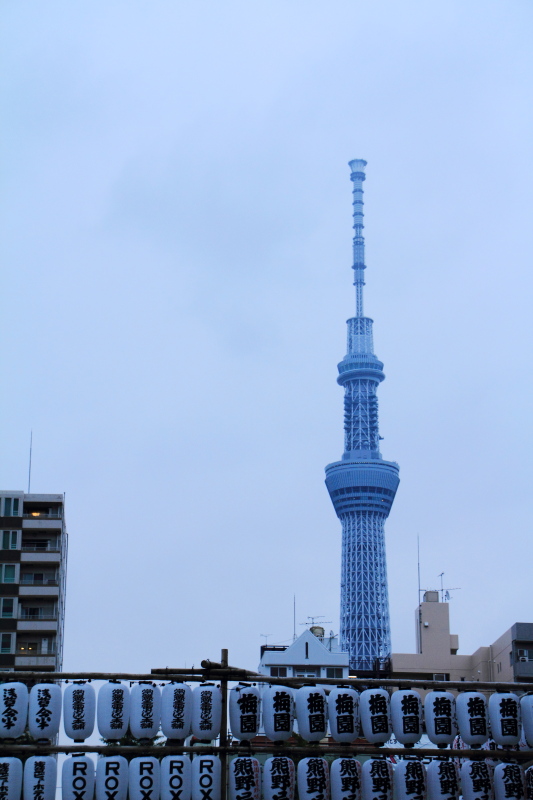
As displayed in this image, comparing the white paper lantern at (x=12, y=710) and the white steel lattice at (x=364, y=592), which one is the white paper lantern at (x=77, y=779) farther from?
the white steel lattice at (x=364, y=592)

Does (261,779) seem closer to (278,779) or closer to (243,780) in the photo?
(278,779)

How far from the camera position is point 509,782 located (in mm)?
21109

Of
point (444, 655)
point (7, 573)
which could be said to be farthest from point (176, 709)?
point (444, 655)

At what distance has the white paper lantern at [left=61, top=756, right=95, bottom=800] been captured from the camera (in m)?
20.4

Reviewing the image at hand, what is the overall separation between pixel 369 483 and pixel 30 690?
5393 inches

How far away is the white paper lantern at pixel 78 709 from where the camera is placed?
21.1m

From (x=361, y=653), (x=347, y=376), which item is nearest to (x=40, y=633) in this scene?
(x=361, y=653)

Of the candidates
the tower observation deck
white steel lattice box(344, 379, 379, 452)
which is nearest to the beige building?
the tower observation deck

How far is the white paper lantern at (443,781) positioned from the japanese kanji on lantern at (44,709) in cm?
623

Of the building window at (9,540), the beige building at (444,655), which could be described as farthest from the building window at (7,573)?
the beige building at (444,655)

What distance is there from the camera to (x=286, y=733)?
70.1 feet

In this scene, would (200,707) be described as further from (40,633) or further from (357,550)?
(357,550)

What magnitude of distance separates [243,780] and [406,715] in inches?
119

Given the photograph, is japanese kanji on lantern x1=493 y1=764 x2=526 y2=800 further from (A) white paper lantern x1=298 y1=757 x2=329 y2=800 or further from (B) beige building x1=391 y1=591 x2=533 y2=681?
(B) beige building x1=391 y1=591 x2=533 y2=681
